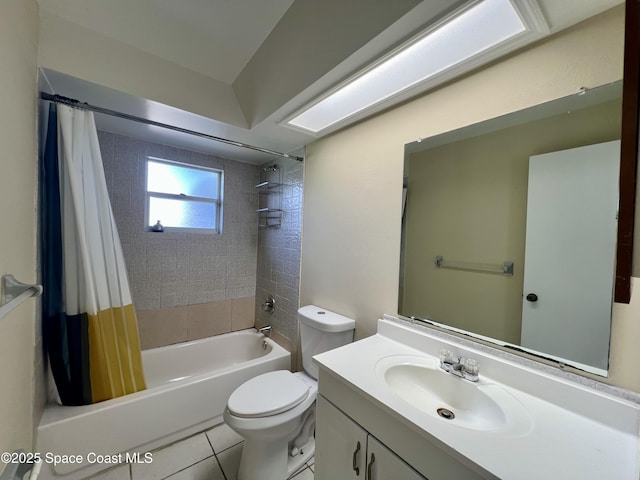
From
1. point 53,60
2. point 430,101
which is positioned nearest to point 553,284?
point 430,101

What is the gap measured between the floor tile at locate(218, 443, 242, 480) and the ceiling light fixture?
2.14 meters

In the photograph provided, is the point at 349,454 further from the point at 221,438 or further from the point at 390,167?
the point at 390,167

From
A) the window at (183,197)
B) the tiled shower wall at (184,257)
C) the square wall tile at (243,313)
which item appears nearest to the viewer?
the tiled shower wall at (184,257)

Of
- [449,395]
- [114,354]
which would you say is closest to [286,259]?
[114,354]

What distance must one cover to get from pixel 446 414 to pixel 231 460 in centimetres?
136

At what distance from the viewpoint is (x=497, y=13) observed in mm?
813

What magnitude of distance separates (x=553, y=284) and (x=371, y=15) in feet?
3.93

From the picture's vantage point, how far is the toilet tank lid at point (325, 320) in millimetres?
1504

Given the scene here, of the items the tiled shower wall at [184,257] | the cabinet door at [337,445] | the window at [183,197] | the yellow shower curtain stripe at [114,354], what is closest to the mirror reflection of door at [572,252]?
the cabinet door at [337,445]

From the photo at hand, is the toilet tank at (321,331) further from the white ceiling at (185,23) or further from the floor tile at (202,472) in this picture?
the white ceiling at (185,23)

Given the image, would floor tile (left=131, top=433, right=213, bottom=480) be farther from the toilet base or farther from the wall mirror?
the wall mirror

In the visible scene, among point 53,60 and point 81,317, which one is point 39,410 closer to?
point 81,317

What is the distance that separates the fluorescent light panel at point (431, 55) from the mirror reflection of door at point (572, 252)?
0.49 meters

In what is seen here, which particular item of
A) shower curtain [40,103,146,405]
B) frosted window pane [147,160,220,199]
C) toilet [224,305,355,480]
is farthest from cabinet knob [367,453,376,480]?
frosted window pane [147,160,220,199]
